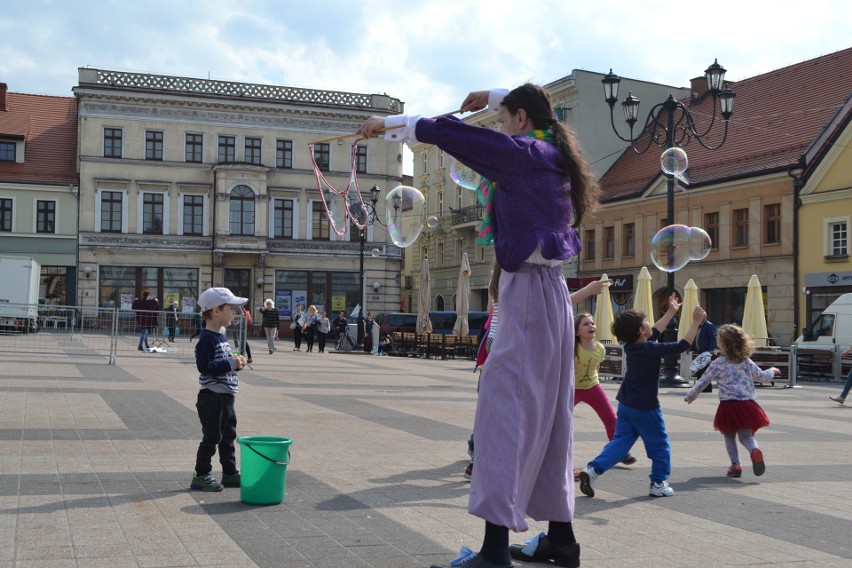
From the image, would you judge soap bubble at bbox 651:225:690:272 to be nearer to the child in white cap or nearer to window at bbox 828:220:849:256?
the child in white cap

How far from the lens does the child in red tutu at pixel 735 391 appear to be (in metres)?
8.36

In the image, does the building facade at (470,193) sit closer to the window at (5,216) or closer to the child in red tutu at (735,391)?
the window at (5,216)

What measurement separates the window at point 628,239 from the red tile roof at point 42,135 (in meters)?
27.6

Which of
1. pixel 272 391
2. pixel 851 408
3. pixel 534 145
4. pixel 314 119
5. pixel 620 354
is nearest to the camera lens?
pixel 534 145

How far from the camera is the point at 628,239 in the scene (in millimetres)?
44719

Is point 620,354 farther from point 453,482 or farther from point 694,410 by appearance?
point 453,482

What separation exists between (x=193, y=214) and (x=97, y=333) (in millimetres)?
→ 32359

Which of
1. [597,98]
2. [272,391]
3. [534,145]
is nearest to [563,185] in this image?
[534,145]

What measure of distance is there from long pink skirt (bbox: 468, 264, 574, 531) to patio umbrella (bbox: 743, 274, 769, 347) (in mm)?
21601

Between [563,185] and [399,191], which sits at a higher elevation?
[399,191]

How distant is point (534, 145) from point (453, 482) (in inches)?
140

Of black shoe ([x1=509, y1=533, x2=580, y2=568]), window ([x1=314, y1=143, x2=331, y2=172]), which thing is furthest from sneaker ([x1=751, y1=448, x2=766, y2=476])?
window ([x1=314, y1=143, x2=331, y2=172])

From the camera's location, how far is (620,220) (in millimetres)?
45062

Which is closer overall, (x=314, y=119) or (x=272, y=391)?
(x=272, y=391)
